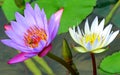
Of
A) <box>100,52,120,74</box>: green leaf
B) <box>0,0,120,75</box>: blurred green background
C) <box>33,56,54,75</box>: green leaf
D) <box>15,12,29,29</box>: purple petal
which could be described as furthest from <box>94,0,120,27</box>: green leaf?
<box>15,12,29,29</box>: purple petal

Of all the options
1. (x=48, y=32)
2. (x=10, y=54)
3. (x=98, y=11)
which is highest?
(x=48, y=32)

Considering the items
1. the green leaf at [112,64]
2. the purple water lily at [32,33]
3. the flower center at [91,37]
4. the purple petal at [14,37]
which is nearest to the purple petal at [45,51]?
the purple water lily at [32,33]

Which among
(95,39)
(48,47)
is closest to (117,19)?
(95,39)

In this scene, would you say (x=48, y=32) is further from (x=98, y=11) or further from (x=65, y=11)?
(x=98, y=11)

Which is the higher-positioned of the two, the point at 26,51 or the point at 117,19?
the point at 26,51

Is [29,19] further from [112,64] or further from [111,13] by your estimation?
[111,13]

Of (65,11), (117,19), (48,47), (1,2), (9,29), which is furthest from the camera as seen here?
(1,2)

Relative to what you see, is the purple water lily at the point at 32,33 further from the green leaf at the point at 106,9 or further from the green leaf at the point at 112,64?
the green leaf at the point at 106,9

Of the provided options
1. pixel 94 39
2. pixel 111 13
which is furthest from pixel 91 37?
pixel 111 13
